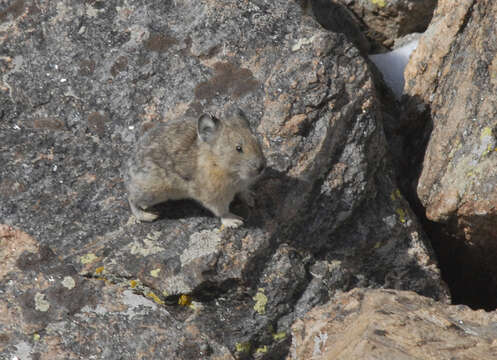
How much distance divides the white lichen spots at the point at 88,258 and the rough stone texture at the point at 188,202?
15 mm

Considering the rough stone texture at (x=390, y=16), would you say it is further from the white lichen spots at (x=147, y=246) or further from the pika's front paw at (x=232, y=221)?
the white lichen spots at (x=147, y=246)

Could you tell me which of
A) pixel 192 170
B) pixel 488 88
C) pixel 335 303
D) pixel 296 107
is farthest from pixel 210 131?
pixel 488 88

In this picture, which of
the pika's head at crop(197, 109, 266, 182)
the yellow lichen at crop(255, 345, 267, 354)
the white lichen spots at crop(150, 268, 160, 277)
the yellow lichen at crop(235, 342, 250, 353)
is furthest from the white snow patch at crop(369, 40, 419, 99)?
the white lichen spots at crop(150, 268, 160, 277)

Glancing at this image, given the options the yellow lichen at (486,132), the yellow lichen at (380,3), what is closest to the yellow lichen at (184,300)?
the yellow lichen at (486,132)

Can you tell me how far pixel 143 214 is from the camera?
6758 mm

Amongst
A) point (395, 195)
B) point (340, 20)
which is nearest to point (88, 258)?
point (395, 195)

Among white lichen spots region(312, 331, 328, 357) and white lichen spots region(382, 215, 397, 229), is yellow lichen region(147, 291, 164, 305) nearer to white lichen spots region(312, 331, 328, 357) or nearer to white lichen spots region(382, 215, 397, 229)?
white lichen spots region(312, 331, 328, 357)

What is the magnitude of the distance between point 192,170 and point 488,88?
12.3 feet

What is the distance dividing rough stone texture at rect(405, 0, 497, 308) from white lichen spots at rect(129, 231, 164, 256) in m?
3.54

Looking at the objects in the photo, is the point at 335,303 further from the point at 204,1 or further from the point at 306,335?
the point at 204,1

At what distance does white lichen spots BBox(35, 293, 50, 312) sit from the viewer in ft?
20.0

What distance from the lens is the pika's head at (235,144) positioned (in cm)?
655

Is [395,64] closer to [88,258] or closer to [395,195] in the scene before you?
[395,195]

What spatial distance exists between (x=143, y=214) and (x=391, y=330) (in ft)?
10.0
